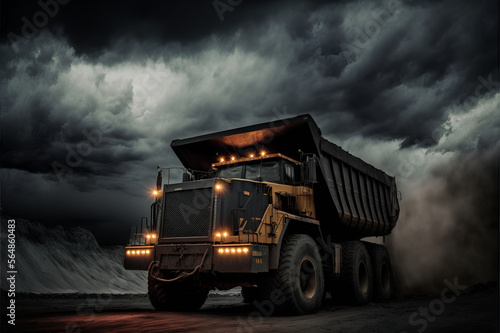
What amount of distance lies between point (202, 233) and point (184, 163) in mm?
3915

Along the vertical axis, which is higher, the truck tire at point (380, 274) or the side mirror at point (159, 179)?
the side mirror at point (159, 179)

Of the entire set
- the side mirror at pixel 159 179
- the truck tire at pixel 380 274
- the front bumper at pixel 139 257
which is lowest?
the truck tire at pixel 380 274

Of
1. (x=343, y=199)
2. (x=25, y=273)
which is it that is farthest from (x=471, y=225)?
(x=25, y=273)

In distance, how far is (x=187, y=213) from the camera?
334 inches

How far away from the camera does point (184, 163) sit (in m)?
11.7

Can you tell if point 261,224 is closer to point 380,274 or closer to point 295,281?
point 295,281

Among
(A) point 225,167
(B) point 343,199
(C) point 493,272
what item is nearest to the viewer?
(A) point 225,167

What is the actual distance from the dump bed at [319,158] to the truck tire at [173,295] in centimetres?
349

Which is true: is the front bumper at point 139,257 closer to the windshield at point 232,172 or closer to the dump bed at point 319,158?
the windshield at point 232,172

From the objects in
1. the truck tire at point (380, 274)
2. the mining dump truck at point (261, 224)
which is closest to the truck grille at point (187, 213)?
the mining dump truck at point (261, 224)

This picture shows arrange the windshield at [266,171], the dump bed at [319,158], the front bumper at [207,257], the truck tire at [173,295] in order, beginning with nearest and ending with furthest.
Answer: the front bumper at [207,257], the truck tire at [173,295], the windshield at [266,171], the dump bed at [319,158]

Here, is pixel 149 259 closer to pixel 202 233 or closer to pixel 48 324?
pixel 202 233

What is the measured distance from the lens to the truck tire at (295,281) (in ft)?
26.2

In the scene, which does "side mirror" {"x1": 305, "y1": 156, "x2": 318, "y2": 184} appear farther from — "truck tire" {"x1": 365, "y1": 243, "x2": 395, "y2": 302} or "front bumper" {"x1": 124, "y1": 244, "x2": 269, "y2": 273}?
"truck tire" {"x1": 365, "y1": 243, "x2": 395, "y2": 302}
